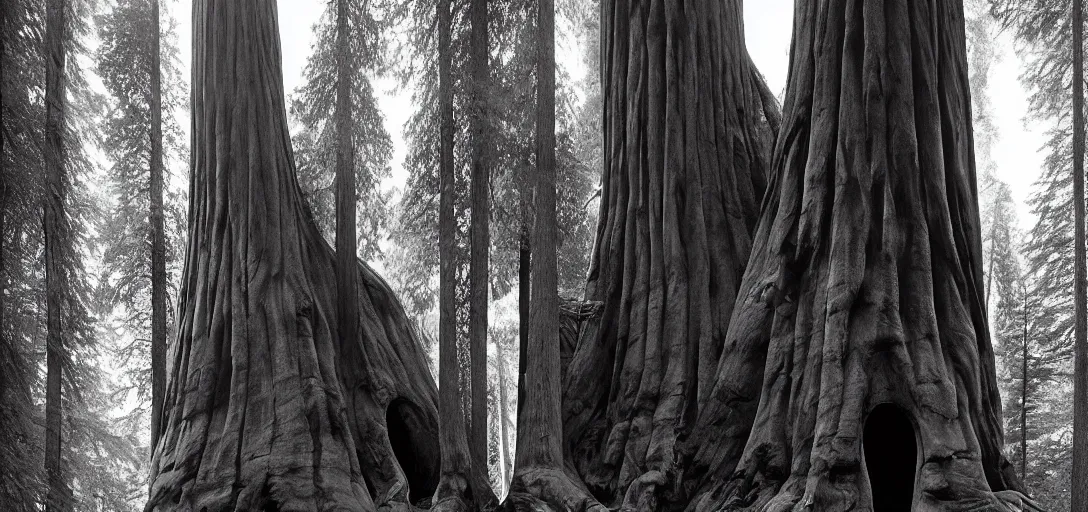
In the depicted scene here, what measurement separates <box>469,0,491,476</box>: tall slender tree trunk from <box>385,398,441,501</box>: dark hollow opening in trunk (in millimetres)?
859

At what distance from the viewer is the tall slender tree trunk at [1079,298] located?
1214 cm

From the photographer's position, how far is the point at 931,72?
9164mm

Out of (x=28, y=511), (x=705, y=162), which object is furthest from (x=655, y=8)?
(x=28, y=511)

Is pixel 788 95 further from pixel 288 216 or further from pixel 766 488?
pixel 288 216

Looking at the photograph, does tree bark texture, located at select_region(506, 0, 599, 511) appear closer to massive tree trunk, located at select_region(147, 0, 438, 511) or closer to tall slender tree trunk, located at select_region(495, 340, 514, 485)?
massive tree trunk, located at select_region(147, 0, 438, 511)

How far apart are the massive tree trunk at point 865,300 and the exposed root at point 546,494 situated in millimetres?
1023

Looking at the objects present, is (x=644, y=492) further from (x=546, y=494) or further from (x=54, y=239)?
(x=54, y=239)

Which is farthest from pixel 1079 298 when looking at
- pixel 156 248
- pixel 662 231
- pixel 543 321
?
pixel 156 248

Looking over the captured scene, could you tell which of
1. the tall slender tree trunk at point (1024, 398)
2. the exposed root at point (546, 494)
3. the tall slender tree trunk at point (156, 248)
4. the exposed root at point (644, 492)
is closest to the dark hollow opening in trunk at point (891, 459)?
the exposed root at point (644, 492)

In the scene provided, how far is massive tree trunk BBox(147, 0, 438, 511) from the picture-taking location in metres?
9.45

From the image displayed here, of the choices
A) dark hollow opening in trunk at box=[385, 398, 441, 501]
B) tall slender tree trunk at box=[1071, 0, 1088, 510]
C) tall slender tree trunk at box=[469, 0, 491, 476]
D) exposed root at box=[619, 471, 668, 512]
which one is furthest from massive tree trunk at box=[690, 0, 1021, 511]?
tall slender tree trunk at box=[1071, 0, 1088, 510]

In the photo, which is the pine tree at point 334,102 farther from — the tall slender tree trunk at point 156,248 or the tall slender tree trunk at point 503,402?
the tall slender tree trunk at point 503,402

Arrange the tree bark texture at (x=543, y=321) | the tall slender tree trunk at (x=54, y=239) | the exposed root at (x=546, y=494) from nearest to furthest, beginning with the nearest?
the exposed root at (x=546, y=494) < the tree bark texture at (x=543, y=321) < the tall slender tree trunk at (x=54, y=239)

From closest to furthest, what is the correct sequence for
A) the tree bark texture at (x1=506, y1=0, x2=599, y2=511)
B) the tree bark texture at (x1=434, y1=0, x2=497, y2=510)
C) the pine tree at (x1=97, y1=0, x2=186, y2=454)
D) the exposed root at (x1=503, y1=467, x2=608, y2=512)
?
the exposed root at (x1=503, y1=467, x2=608, y2=512) < the tree bark texture at (x1=506, y1=0, x2=599, y2=511) < the tree bark texture at (x1=434, y1=0, x2=497, y2=510) < the pine tree at (x1=97, y1=0, x2=186, y2=454)
